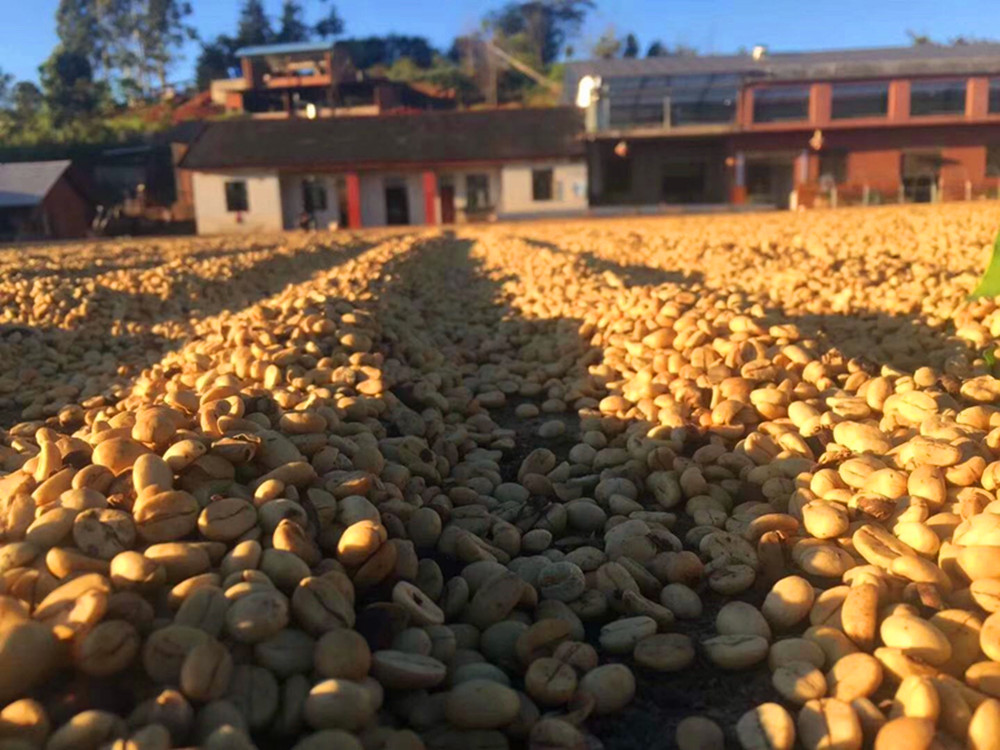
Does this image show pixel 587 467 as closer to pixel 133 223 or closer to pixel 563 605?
pixel 563 605

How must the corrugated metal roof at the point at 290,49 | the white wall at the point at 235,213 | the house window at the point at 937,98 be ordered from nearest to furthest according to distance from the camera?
1. the house window at the point at 937,98
2. the white wall at the point at 235,213
3. the corrugated metal roof at the point at 290,49

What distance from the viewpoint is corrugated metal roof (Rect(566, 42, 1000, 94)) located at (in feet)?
70.5

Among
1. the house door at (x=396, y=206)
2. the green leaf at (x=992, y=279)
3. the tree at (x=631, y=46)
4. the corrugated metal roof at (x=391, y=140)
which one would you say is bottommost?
the green leaf at (x=992, y=279)

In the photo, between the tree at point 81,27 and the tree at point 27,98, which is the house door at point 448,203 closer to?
the tree at point 27,98

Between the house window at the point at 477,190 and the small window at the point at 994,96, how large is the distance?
41.5 ft

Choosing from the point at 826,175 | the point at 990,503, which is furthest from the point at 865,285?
the point at 826,175

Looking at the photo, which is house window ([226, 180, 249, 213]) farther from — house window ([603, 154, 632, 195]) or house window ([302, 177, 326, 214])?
house window ([603, 154, 632, 195])

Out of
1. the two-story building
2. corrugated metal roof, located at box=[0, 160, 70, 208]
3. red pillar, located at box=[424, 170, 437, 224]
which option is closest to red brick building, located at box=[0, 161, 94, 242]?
corrugated metal roof, located at box=[0, 160, 70, 208]

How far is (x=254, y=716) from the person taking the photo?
51.8 inches

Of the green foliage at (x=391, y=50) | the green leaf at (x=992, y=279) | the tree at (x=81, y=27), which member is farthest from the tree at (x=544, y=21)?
the green leaf at (x=992, y=279)

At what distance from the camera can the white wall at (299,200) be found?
22.8 m

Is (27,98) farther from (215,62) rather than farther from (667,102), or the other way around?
(667,102)

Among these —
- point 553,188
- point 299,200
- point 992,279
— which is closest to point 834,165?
point 553,188

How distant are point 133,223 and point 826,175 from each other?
59.7 ft
